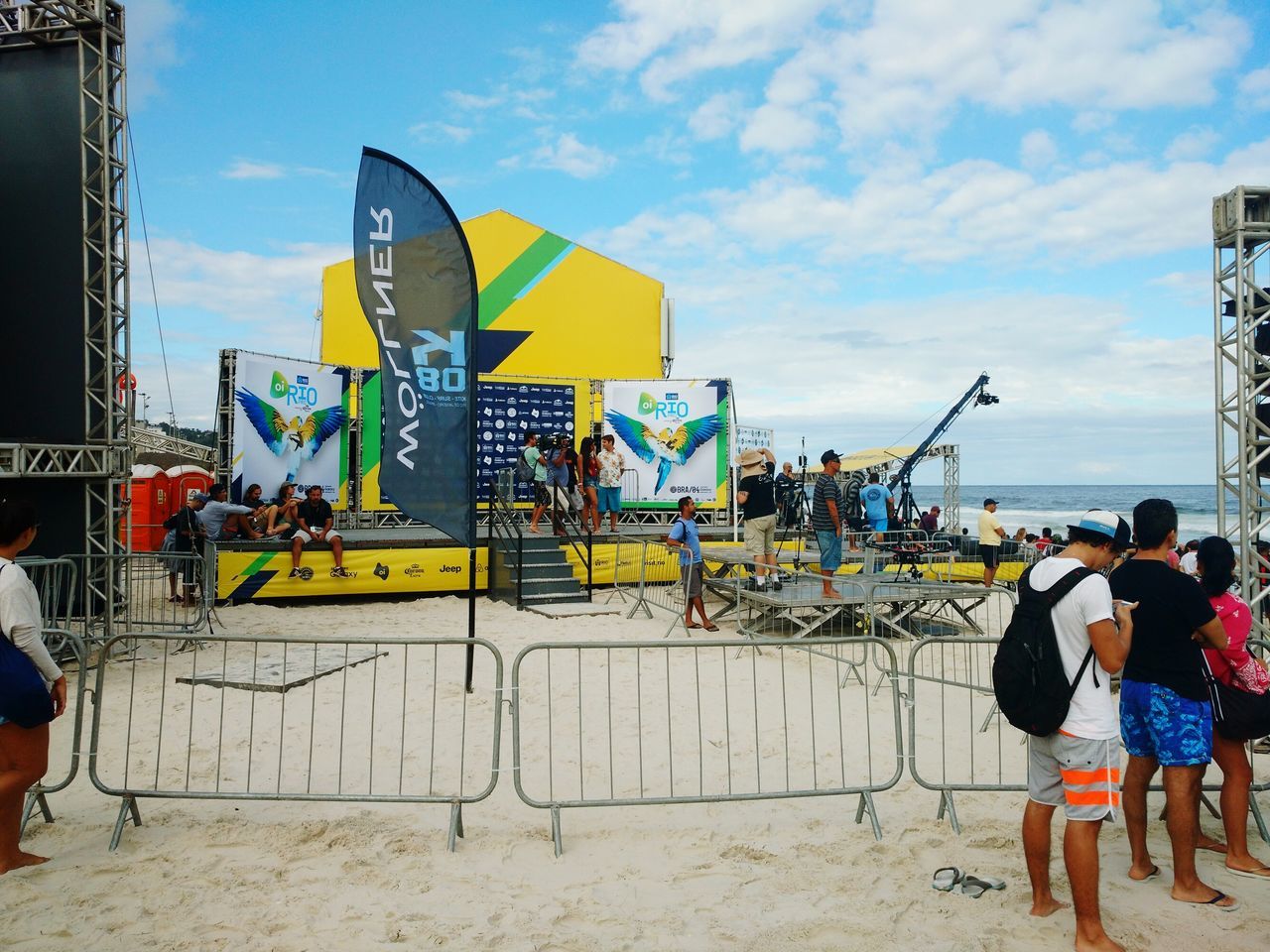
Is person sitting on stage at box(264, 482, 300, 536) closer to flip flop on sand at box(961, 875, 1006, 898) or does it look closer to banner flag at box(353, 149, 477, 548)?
banner flag at box(353, 149, 477, 548)

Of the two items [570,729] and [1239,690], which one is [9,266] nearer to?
[570,729]

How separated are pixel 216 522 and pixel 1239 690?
476 inches

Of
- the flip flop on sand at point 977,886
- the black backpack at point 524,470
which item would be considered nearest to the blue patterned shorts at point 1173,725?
the flip flop on sand at point 977,886

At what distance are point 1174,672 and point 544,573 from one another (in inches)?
390

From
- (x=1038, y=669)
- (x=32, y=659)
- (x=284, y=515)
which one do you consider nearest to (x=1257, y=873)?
(x=1038, y=669)

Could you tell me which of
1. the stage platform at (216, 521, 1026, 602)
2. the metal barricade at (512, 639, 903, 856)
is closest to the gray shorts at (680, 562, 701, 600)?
the stage platform at (216, 521, 1026, 602)


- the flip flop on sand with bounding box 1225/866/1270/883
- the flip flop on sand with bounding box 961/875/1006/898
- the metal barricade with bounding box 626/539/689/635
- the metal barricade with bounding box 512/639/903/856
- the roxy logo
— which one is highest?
the roxy logo

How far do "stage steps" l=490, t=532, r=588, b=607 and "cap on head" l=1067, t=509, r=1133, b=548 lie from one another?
9199 mm

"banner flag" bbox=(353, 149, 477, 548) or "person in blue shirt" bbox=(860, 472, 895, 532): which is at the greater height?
"banner flag" bbox=(353, 149, 477, 548)

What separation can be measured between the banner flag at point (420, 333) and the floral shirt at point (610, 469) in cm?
901

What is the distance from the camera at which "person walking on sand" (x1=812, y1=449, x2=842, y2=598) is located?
34.5 feet

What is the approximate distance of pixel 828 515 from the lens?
1077 cm

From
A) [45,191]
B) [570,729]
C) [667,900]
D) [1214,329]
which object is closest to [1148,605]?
[667,900]

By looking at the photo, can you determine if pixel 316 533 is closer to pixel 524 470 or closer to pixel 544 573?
pixel 544 573
